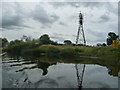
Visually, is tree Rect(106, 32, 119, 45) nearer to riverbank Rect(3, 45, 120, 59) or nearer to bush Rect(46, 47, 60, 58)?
riverbank Rect(3, 45, 120, 59)

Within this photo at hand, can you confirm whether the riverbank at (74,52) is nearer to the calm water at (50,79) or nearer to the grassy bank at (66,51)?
the grassy bank at (66,51)

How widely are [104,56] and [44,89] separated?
50.4 m

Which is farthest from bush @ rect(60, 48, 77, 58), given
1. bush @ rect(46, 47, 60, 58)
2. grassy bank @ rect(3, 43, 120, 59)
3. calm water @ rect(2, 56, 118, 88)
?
calm water @ rect(2, 56, 118, 88)

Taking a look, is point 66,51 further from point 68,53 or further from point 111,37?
point 111,37

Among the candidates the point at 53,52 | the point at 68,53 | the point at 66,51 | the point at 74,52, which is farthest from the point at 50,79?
the point at 53,52

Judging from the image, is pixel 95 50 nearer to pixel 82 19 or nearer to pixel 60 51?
pixel 60 51

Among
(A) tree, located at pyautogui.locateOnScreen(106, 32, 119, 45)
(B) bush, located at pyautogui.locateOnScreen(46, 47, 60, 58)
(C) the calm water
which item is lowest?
(C) the calm water

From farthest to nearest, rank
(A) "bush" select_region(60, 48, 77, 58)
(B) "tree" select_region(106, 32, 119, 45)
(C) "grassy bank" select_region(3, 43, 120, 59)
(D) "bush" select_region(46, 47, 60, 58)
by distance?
1. (B) "tree" select_region(106, 32, 119, 45)
2. (D) "bush" select_region(46, 47, 60, 58)
3. (A) "bush" select_region(60, 48, 77, 58)
4. (C) "grassy bank" select_region(3, 43, 120, 59)

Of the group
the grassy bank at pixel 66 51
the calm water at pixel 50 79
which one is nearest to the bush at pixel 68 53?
the grassy bank at pixel 66 51

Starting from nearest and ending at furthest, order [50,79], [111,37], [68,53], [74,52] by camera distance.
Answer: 1. [50,79]
2. [68,53]
3. [74,52]
4. [111,37]

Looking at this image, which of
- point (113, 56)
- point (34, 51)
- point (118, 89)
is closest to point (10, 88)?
point (118, 89)

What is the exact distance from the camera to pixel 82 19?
83.9m

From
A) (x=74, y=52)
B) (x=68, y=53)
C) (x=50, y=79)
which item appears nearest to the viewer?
(x=50, y=79)

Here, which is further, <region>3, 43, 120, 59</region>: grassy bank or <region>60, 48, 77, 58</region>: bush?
<region>60, 48, 77, 58</region>: bush
